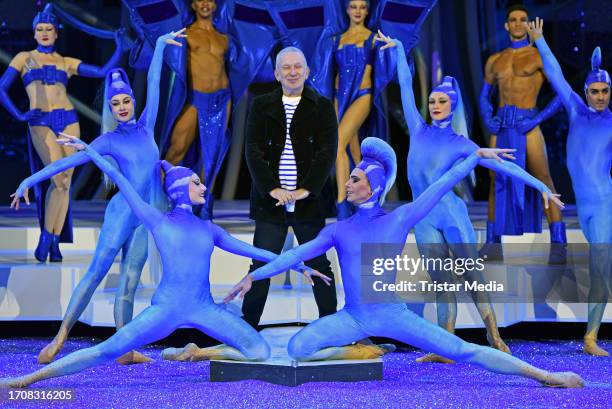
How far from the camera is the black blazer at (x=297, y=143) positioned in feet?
17.0

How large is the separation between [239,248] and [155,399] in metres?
0.68

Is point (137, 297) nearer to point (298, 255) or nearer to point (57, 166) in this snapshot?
point (57, 166)

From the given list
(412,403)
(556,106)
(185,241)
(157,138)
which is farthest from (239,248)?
(157,138)

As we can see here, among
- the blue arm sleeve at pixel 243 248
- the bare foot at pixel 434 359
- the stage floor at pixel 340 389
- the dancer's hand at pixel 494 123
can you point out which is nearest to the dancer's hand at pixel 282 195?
the blue arm sleeve at pixel 243 248

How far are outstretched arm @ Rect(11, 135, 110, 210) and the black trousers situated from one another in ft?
2.63

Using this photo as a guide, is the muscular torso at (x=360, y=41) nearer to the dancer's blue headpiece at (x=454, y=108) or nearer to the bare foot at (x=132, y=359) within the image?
the dancer's blue headpiece at (x=454, y=108)

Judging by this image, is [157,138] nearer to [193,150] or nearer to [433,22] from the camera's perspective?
[193,150]

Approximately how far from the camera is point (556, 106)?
6.75m

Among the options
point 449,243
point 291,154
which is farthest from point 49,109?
point 449,243

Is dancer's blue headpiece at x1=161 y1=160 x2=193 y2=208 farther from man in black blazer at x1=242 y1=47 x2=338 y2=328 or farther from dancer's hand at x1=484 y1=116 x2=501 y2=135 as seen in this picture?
dancer's hand at x1=484 y1=116 x2=501 y2=135

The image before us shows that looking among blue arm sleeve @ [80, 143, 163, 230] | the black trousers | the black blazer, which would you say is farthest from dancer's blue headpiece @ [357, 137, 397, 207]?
blue arm sleeve @ [80, 143, 163, 230]

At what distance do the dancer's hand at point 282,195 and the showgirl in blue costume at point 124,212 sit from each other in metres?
0.69

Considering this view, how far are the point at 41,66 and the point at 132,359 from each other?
6.83 feet

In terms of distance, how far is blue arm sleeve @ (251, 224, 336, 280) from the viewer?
459 centimetres
